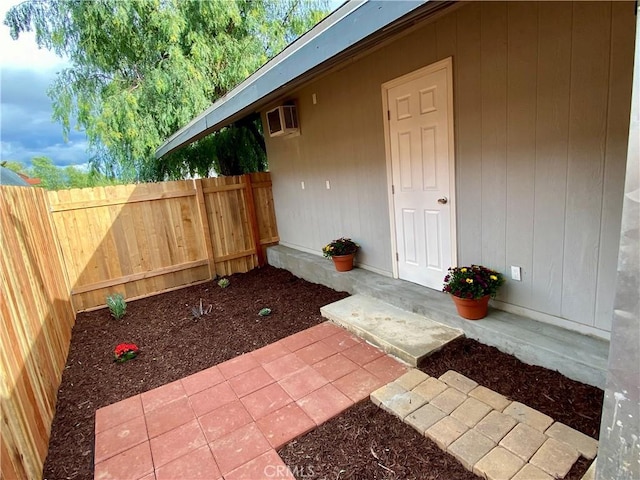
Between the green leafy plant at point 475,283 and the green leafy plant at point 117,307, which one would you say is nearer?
the green leafy plant at point 475,283

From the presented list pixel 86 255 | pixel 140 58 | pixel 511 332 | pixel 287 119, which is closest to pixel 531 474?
pixel 511 332

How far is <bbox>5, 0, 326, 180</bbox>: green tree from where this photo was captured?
506 centimetres

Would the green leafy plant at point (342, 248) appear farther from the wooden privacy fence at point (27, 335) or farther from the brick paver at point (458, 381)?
the wooden privacy fence at point (27, 335)

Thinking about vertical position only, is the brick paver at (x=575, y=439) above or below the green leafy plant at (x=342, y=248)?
below

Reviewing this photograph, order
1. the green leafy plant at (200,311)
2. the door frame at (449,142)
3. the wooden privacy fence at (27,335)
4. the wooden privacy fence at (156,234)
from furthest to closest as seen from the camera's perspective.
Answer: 1. the wooden privacy fence at (156,234)
2. the green leafy plant at (200,311)
3. the door frame at (449,142)
4. the wooden privacy fence at (27,335)

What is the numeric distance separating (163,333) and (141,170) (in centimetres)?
393

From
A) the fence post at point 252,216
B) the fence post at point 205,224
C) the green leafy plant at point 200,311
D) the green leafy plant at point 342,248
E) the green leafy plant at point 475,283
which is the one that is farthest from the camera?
the fence post at point 252,216

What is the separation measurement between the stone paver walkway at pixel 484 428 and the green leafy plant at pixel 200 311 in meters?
2.46

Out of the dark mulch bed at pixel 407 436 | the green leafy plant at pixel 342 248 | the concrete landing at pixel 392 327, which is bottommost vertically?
the dark mulch bed at pixel 407 436

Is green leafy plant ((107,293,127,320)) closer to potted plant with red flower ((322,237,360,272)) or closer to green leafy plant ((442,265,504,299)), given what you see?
potted plant with red flower ((322,237,360,272))

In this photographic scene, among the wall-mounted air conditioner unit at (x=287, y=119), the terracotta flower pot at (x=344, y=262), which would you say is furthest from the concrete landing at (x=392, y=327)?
the wall-mounted air conditioner unit at (x=287, y=119)

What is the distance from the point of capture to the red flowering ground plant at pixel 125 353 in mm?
3072

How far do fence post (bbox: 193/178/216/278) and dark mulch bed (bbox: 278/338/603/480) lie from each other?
12.1ft

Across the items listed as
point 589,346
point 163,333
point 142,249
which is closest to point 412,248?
point 589,346
